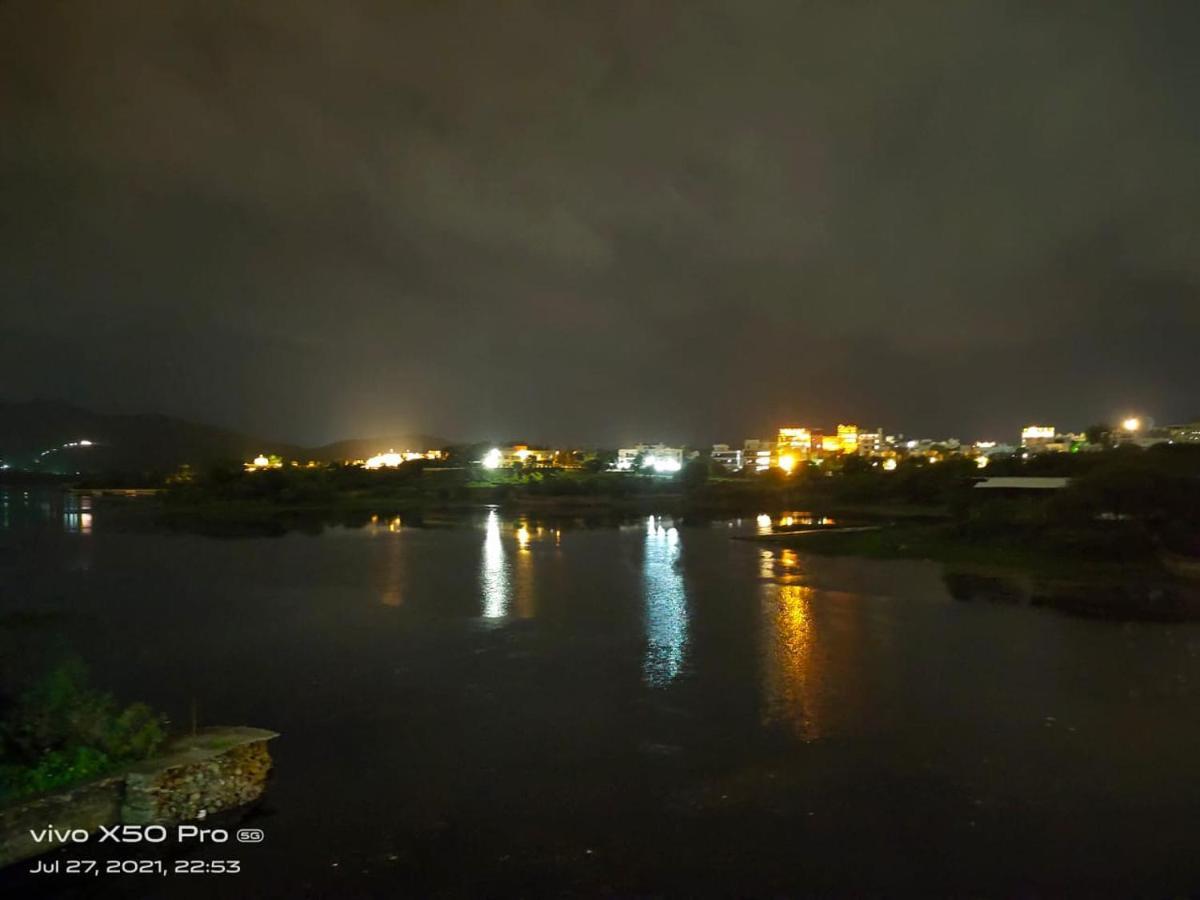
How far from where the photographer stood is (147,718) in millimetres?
6867

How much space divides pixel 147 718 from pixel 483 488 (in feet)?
176

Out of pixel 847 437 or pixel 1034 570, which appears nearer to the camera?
pixel 1034 570

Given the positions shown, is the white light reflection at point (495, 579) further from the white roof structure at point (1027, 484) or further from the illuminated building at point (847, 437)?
the illuminated building at point (847, 437)

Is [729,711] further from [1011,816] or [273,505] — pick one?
[273,505]

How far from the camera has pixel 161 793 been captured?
613 centimetres

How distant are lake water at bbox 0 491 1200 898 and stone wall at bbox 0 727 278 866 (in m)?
0.23

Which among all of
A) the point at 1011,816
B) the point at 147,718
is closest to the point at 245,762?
the point at 147,718

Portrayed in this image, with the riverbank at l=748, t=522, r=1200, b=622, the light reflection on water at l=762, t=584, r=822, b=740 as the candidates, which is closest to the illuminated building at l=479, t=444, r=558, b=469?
the riverbank at l=748, t=522, r=1200, b=622

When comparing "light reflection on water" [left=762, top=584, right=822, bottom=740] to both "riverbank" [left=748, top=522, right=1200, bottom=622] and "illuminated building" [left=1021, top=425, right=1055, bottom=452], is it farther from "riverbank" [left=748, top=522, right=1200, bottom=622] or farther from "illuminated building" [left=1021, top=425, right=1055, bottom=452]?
"illuminated building" [left=1021, top=425, right=1055, bottom=452]

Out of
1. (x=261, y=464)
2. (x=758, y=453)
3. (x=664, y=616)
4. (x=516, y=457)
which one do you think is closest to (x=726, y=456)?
(x=758, y=453)

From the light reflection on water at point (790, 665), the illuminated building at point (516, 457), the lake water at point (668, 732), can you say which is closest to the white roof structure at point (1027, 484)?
the lake water at point (668, 732)

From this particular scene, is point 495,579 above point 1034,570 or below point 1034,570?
above

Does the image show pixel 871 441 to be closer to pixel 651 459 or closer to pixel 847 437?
pixel 847 437

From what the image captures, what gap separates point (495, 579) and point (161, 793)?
14.5 m
